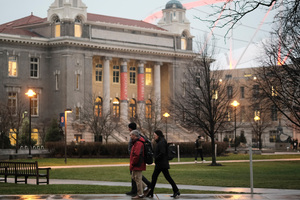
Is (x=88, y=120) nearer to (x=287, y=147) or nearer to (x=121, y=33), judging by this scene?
(x=121, y=33)

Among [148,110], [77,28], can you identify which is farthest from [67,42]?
[148,110]

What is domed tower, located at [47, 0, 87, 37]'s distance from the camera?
82812 mm

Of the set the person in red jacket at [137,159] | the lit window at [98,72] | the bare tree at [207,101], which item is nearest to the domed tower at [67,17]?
the lit window at [98,72]

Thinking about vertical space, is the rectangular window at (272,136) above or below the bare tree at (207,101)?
below

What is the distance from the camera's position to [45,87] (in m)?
83.9

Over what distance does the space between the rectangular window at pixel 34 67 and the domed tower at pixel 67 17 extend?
4.07 m

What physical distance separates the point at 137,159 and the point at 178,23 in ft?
262

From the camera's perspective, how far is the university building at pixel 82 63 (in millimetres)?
81312

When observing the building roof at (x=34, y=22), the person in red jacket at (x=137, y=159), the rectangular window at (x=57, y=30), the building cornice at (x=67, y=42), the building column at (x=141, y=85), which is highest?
the building roof at (x=34, y=22)

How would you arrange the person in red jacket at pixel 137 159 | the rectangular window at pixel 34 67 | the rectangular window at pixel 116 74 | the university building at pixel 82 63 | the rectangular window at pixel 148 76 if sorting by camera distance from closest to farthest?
the person in red jacket at pixel 137 159, the university building at pixel 82 63, the rectangular window at pixel 34 67, the rectangular window at pixel 116 74, the rectangular window at pixel 148 76

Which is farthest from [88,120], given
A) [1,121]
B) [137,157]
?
[137,157]

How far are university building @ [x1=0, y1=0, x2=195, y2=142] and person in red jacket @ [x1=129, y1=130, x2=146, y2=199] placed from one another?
59519mm

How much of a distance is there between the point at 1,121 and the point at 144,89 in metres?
30.9

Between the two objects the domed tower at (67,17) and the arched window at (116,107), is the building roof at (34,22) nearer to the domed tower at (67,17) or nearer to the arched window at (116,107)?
the domed tower at (67,17)
